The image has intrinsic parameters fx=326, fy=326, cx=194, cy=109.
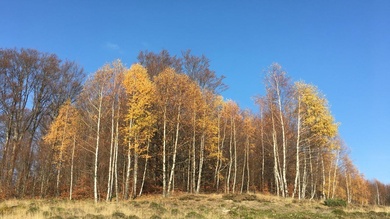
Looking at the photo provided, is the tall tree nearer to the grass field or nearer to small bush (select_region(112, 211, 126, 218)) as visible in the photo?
the grass field

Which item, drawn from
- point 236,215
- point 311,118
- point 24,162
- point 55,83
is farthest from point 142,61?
point 236,215

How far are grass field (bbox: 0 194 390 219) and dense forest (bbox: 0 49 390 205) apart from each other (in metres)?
5.22

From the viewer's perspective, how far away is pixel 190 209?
60.7 feet

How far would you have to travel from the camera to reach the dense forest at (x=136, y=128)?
2755cm

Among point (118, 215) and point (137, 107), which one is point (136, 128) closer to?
point (137, 107)

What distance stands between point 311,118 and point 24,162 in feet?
101

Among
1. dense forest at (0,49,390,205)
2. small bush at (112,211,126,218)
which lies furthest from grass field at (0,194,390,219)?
dense forest at (0,49,390,205)

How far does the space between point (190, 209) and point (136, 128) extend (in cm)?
1012

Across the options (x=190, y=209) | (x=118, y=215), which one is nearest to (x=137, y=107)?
(x=190, y=209)

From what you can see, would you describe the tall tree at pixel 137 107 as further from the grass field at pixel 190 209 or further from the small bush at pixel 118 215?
the small bush at pixel 118 215

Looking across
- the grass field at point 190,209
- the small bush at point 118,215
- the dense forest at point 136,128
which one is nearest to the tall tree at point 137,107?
the dense forest at point 136,128

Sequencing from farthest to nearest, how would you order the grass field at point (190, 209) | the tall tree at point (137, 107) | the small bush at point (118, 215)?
the tall tree at point (137, 107), the grass field at point (190, 209), the small bush at point (118, 215)

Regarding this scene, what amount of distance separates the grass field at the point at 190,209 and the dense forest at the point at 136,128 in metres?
5.22

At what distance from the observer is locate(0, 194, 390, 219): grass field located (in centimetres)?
1505
